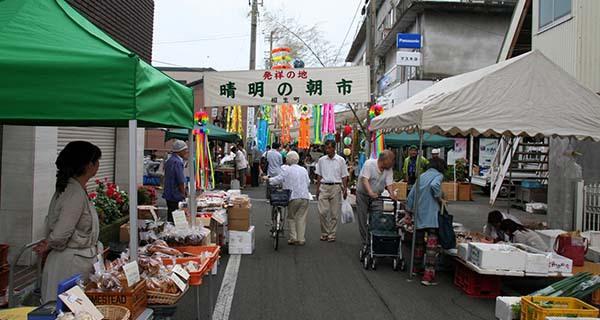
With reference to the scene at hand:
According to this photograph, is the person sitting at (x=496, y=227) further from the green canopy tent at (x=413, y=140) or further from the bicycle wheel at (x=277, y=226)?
the green canopy tent at (x=413, y=140)

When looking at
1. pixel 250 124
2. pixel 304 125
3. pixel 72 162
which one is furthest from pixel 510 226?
pixel 250 124

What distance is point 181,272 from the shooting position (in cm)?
405

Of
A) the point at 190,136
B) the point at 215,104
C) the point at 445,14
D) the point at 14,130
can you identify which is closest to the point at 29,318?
the point at 190,136

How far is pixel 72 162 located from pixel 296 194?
6.03 meters

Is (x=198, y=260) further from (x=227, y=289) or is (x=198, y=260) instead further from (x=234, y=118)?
(x=234, y=118)

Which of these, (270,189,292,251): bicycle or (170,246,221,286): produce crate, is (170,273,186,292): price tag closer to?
(170,246,221,286): produce crate

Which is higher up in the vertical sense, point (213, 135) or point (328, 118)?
point (328, 118)

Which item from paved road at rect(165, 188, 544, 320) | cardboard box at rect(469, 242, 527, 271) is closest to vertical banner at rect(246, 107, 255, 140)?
paved road at rect(165, 188, 544, 320)

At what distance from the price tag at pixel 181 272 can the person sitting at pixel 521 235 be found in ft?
18.0

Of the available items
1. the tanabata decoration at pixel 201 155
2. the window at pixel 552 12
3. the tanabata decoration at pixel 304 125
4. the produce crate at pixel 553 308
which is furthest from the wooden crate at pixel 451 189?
the produce crate at pixel 553 308

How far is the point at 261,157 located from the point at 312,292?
1609 centimetres

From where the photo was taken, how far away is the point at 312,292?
6668 millimetres

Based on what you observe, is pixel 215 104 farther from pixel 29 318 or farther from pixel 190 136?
pixel 29 318

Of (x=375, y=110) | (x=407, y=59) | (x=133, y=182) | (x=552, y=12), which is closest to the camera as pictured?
(x=133, y=182)
